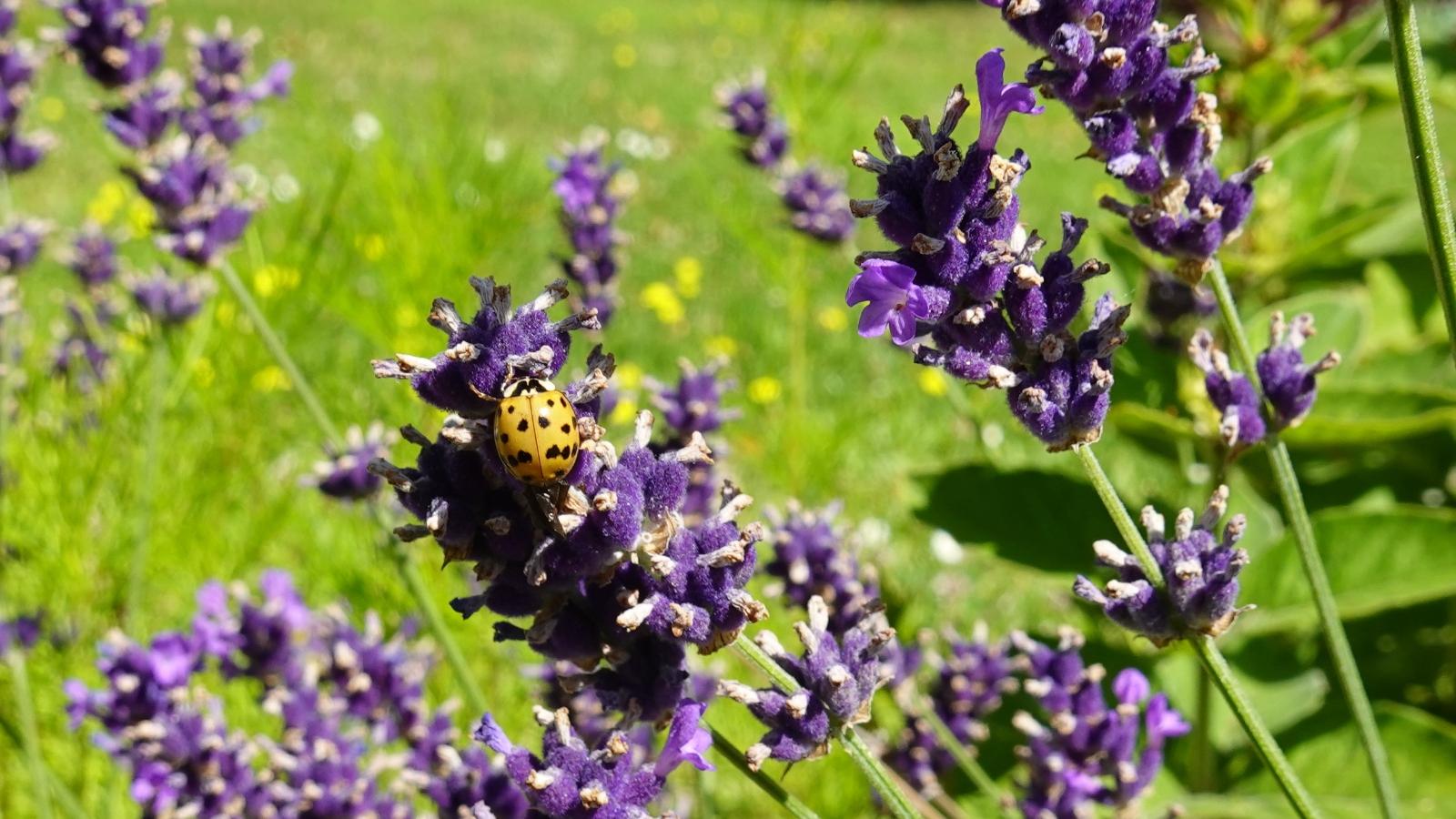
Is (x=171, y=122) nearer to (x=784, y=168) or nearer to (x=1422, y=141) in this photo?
(x=784, y=168)

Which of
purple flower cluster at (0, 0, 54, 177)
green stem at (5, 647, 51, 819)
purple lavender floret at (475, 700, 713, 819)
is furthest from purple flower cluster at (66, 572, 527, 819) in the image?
purple flower cluster at (0, 0, 54, 177)

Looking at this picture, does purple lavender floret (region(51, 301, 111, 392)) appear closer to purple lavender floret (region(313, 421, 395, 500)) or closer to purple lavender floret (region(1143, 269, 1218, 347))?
purple lavender floret (region(313, 421, 395, 500))

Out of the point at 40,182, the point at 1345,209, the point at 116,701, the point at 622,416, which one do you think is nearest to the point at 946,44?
the point at 40,182

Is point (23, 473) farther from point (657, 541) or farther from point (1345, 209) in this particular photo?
point (1345, 209)

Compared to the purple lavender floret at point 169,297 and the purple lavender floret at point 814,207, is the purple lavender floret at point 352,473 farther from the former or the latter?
the purple lavender floret at point 814,207

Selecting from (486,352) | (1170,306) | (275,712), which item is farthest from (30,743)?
(1170,306)
